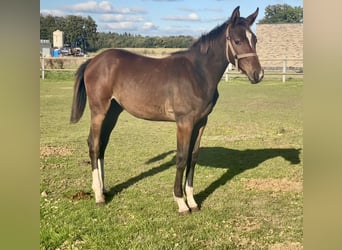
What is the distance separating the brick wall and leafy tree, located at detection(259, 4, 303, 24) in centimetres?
6

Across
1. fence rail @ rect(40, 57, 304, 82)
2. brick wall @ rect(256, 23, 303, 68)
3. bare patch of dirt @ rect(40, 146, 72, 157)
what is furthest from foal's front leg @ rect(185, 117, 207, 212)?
bare patch of dirt @ rect(40, 146, 72, 157)

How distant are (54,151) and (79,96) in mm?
1065

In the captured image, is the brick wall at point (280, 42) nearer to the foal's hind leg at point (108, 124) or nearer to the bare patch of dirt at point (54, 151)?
the foal's hind leg at point (108, 124)

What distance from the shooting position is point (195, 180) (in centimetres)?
379

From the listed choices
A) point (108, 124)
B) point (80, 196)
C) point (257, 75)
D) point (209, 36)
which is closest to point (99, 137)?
point (108, 124)

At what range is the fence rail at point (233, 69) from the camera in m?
2.93

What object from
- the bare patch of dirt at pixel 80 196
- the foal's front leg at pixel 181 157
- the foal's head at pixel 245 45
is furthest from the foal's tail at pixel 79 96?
the foal's head at pixel 245 45

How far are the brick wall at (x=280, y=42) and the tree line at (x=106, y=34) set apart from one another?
10cm

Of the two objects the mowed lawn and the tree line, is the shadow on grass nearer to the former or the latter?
the mowed lawn

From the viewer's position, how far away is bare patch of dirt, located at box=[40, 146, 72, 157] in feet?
12.4

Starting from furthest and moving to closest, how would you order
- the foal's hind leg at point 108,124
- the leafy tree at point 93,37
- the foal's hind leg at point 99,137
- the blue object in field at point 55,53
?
the foal's hind leg at point 108,124, the foal's hind leg at point 99,137, the blue object in field at point 55,53, the leafy tree at point 93,37
